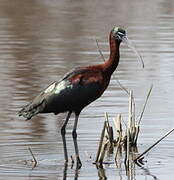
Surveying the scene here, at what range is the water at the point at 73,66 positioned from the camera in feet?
37.7

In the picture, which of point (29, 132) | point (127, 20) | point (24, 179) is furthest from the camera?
point (127, 20)

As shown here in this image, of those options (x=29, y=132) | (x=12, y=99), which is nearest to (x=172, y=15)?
(x=12, y=99)

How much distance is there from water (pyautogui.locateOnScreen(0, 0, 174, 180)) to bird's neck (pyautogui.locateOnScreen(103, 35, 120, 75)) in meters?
0.96

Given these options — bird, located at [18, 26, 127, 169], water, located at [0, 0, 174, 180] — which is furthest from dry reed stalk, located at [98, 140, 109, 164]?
bird, located at [18, 26, 127, 169]

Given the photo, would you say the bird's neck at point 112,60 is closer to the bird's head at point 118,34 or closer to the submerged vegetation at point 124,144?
the bird's head at point 118,34

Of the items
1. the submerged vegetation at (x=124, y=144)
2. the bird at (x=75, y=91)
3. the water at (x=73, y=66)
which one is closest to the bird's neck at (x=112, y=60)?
the bird at (x=75, y=91)

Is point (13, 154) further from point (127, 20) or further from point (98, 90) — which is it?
point (127, 20)

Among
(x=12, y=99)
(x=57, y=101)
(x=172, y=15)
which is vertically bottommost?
(x=172, y=15)

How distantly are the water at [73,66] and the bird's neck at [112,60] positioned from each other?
0.96 m

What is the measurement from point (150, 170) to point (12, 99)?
14.3ft

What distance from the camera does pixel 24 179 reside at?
10.6 metres

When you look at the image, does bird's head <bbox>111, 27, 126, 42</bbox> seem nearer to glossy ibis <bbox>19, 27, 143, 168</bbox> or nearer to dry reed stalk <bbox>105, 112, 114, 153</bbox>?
glossy ibis <bbox>19, 27, 143, 168</bbox>

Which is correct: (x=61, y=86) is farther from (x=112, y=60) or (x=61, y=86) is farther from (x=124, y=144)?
(x=124, y=144)

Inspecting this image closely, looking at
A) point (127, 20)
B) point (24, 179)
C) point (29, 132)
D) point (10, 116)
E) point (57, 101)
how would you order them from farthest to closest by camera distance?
point (127, 20) → point (10, 116) → point (29, 132) → point (57, 101) → point (24, 179)
